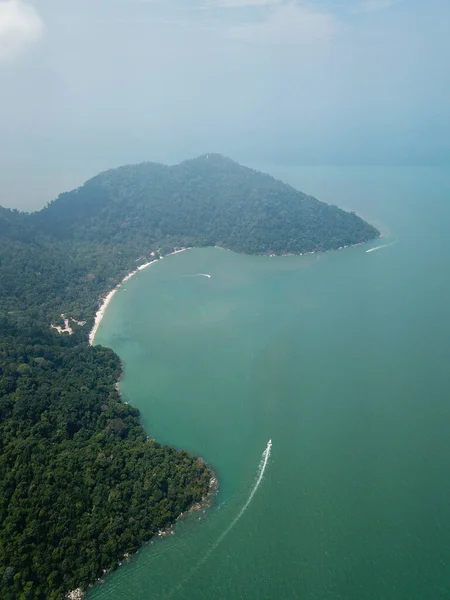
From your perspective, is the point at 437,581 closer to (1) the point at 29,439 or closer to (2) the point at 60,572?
(2) the point at 60,572

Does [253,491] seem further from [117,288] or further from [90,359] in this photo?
[117,288]

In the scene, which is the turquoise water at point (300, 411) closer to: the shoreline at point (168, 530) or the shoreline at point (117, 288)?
the shoreline at point (168, 530)

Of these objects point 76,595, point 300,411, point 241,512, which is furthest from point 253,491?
point 76,595

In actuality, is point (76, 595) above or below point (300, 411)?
below

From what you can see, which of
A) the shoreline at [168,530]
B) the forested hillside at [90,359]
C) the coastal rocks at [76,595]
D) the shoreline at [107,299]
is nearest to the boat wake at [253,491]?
the shoreline at [168,530]

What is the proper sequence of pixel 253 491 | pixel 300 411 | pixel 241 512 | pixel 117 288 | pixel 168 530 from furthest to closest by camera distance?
pixel 117 288 < pixel 300 411 < pixel 253 491 < pixel 241 512 < pixel 168 530
